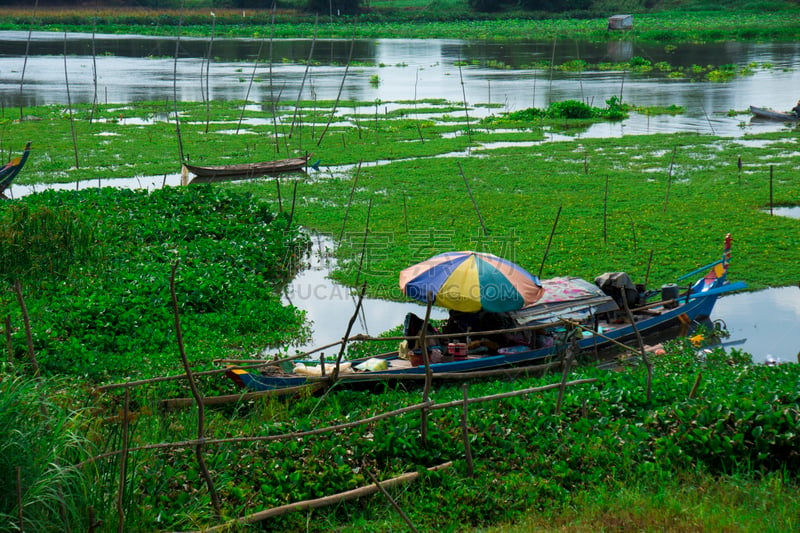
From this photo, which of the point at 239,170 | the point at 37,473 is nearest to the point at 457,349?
the point at 37,473

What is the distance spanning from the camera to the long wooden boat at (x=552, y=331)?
8.28 meters

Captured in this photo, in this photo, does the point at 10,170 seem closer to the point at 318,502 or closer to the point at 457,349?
the point at 457,349

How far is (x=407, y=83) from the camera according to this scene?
142 ft

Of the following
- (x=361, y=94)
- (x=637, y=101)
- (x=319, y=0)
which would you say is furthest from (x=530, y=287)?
(x=319, y=0)

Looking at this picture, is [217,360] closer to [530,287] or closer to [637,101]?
[530,287]

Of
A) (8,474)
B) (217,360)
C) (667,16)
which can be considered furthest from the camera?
(667,16)

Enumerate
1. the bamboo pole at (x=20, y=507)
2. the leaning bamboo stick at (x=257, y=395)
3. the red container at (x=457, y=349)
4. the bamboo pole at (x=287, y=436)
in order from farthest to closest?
1. the red container at (x=457, y=349)
2. the leaning bamboo stick at (x=257, y=395)
3. the bamboo pole at (x=287, y=436)
4. the bamboo pole at (x=20, y=507)

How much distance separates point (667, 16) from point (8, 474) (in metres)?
78.1

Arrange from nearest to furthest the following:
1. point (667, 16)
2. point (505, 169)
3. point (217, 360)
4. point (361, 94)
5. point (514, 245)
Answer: point (217, 360)
point (514, 245)
point (505, 169)
point (361, 94)
point (667, 16)

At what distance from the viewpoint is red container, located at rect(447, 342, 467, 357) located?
355 inches

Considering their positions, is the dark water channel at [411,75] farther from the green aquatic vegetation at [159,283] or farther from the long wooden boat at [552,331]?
the long wooden boat at [552,331]

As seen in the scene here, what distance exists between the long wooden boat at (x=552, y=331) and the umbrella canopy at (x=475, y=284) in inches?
12.6

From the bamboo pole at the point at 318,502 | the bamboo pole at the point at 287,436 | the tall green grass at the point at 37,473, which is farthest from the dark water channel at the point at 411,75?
the tall green grass at the point at 37,473

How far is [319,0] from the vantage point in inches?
2972
